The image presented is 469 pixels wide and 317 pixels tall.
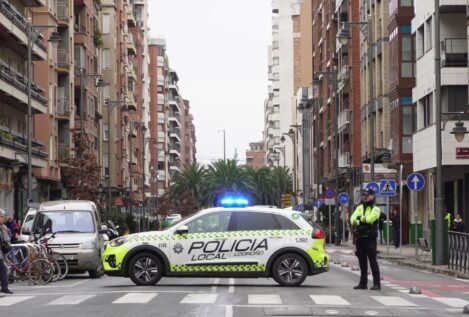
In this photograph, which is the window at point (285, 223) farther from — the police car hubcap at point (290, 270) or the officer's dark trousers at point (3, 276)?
the officer's dark trousers at point (3, 276)

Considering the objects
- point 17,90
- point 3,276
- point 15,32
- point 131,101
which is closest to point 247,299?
point 3,276

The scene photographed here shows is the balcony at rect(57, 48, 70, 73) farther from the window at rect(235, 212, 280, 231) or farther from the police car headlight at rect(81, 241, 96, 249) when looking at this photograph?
the window at rect(235, 212, 280, 231)

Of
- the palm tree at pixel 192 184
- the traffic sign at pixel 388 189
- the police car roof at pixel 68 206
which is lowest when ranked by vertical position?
the police car roof at pixel 68 206

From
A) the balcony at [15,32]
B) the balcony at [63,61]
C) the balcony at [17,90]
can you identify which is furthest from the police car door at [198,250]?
the balcony at [63,61]

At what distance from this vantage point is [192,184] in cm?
15888

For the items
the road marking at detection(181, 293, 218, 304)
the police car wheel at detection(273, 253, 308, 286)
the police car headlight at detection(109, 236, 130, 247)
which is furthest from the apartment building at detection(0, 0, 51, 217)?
the road marking at detection(181, 293, 218, 304)

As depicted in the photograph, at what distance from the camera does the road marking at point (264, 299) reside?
750 inches

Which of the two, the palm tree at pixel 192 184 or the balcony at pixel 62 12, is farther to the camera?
the palm tree at pixel 192 184

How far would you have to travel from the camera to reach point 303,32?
455 ft

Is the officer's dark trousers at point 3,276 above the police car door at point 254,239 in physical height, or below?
below

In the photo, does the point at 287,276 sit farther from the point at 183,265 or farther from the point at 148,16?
the point at 148,16

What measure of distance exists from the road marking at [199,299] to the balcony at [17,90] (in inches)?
1276

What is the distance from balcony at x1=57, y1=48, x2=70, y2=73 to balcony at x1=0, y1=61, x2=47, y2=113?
1023 centimetres

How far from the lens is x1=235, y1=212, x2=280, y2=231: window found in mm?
24547
